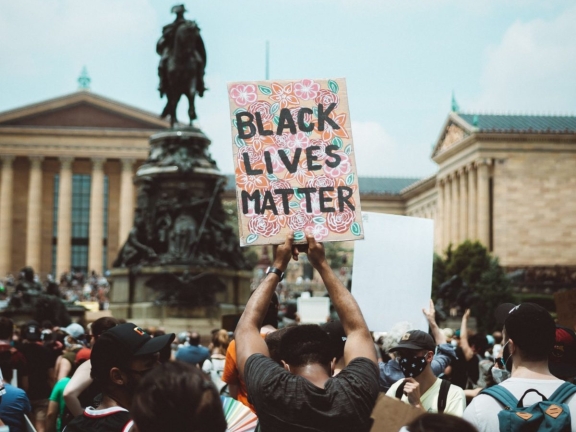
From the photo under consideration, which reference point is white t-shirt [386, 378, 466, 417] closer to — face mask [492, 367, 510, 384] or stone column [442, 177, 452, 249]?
face mask [492, 367, 510, 384]

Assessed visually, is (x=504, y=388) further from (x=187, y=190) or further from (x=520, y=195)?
(x=520, y=195)

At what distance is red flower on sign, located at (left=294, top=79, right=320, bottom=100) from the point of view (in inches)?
229

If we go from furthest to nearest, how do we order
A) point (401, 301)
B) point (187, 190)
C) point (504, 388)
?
point (187, 190) < point (401, 301) < point (504, 388)

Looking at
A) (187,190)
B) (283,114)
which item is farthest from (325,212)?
(187,190)

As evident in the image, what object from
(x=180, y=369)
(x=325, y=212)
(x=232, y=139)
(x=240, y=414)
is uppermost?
(x=232, y=139)

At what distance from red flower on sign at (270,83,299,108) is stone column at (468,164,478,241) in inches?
3604

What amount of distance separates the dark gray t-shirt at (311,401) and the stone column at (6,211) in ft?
296

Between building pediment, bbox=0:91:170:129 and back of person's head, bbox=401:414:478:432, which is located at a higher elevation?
building pediment, bbox=0:91:170:129

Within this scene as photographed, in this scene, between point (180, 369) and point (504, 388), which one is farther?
point (504, 388)

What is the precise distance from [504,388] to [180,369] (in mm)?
2053

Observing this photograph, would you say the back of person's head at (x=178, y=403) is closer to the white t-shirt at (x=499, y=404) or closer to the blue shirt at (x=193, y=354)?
the white t-shirt at (x=499, y=404)

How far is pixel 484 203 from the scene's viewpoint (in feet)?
311

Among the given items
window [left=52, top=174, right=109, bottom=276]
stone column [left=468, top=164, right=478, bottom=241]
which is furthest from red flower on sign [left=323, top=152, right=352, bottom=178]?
stone column [left=468, top=164, right=478, bottom=241]

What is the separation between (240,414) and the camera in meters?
5.52
